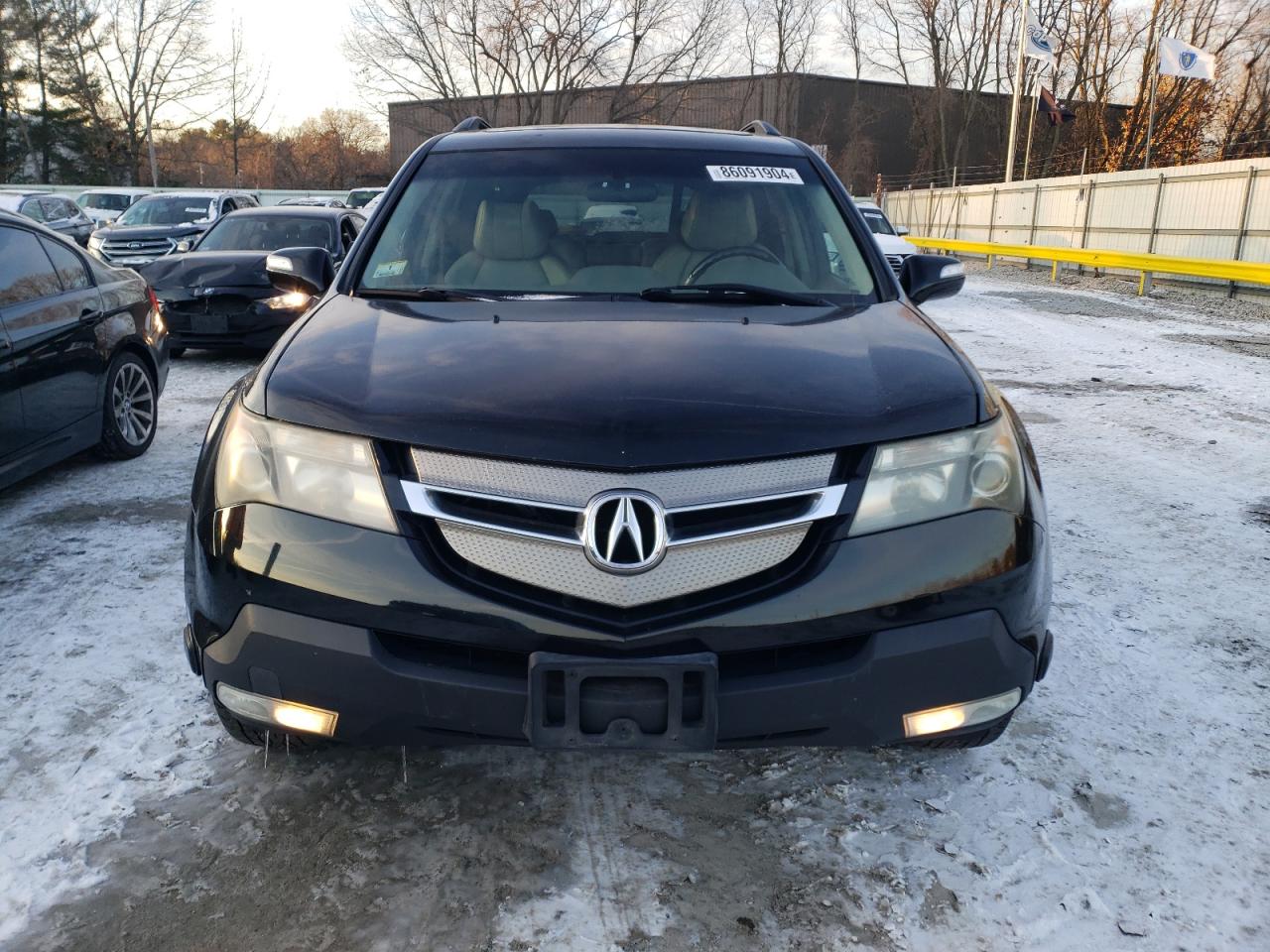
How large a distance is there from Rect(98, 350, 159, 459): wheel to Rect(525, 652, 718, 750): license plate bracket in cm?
449

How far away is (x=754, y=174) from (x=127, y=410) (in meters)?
4.09

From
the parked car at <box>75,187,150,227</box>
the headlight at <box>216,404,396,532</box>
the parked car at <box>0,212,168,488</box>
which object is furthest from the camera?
the parked car at <box>75,187,150,227</box>

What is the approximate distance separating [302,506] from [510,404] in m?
0.48

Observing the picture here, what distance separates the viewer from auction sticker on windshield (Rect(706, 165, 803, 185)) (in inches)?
135

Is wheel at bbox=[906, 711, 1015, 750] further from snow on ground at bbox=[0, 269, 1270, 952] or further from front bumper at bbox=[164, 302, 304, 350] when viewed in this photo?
front bumper at bbox=[164, 302, 304, 350]

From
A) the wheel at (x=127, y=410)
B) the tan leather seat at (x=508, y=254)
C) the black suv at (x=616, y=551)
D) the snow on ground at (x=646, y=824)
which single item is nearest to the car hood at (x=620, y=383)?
the black suv at (x=616, y=551)

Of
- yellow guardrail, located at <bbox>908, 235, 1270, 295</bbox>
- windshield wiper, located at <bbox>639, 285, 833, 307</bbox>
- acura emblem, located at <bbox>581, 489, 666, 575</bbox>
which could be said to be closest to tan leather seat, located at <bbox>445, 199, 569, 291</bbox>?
windshield wiper, located at <bbox>639, 285, 833, 307</bbox>

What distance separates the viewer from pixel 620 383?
85.7 inches

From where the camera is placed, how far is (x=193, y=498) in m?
2.32

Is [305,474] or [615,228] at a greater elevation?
[615,228]

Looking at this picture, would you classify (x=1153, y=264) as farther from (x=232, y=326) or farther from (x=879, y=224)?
(x=232, y=326)

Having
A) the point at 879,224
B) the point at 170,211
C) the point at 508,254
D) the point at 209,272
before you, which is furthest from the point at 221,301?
the point at 170,211

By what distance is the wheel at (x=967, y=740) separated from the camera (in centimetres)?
218

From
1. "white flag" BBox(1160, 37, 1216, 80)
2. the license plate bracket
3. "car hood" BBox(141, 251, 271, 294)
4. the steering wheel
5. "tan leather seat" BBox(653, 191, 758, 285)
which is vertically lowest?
the license plate bracket
